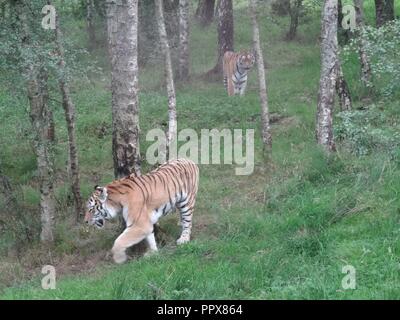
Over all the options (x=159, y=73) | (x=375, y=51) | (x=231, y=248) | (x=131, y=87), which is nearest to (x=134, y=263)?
(x=231, y=248)

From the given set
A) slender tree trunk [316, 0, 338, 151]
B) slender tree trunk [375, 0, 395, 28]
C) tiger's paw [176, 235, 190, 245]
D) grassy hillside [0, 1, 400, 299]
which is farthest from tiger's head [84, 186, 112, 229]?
slender tree trunk [375, 0, 395, 28]

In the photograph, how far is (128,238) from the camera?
8656 mm

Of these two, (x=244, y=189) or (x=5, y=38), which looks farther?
(x=244, y=189)

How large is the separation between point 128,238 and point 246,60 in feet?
34.5

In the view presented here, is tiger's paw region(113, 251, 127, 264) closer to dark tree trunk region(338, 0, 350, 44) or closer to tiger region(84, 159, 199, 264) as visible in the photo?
tiger region(84, 159, 199, 264)

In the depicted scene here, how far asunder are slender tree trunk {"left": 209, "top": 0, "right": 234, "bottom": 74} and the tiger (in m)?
9.73

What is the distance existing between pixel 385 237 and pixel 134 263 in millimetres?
3024

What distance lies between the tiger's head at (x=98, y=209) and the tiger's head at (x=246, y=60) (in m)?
9.40

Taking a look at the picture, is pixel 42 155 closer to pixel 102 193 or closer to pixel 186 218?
pixel 102 193

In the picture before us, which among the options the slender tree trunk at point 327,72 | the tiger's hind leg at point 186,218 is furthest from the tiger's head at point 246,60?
the tiger's hind leg at point 186,218

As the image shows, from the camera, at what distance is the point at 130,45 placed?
30.1 ft

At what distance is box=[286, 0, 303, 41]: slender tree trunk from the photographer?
20422 millimetres

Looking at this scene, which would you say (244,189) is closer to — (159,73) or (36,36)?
(36,36)

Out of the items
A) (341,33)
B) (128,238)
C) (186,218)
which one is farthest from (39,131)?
(341,33)
